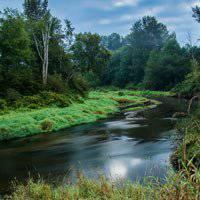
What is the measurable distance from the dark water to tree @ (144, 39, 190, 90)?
42.1 m

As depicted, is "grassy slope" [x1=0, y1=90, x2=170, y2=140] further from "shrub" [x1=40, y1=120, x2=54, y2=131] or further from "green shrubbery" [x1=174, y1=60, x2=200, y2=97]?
"green shrubbery" [x1=174, y1=60, x2=200, y2=97]

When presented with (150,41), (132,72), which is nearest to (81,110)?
(132,72)

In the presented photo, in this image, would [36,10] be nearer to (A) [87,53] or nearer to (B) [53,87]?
(A) [87,53]

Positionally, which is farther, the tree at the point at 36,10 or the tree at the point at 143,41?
the tree at the point at 143,41

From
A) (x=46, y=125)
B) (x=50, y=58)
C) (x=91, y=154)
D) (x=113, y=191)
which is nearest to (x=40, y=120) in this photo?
(x=46, y=125)

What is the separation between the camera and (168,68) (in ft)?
189

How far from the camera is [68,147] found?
1298 cm

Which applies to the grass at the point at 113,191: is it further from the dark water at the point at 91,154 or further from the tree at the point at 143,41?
the tree at the point at 143,41

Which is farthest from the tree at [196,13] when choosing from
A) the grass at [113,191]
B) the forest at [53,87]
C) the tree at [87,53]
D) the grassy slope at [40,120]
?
the grass at [113,191]

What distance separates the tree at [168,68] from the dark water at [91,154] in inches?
1657

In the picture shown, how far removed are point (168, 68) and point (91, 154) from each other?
49.6m

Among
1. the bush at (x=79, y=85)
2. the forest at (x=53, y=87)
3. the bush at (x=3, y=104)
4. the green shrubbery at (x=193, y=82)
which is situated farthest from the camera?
the bush at (x=79, y=85)

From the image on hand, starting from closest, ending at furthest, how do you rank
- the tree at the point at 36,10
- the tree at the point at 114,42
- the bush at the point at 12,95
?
the bush at the point at 12,95, the tree at the point at 36,10, the tree at the point at 114,42

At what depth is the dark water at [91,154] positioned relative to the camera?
8867mm
